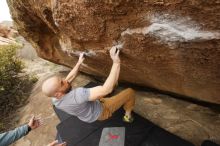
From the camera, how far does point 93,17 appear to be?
3164 mm

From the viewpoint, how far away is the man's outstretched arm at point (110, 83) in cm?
329

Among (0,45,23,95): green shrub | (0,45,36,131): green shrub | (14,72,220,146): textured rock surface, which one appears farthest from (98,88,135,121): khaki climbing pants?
(0,45,23,95): green shrub

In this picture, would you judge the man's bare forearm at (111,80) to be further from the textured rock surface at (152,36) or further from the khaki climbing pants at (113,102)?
the khaki climbing pants at (113,102)

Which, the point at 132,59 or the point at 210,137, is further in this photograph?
the point at 210,137

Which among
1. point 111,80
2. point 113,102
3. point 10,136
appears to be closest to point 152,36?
point 111,80

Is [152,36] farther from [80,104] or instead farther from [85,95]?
[80,104]

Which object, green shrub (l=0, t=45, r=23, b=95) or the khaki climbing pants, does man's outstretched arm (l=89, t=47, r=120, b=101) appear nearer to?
the khaki climbing pants

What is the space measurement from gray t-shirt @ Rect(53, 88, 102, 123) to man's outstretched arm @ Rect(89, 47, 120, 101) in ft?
0.38

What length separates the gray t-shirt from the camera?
11.6ft

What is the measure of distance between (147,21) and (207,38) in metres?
0.64

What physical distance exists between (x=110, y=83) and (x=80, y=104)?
0.59 metres

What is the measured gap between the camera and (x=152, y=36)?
3033 millimetres

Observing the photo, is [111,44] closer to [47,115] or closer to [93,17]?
[93,17]

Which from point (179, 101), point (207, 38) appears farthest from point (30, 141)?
point (207, 38)
